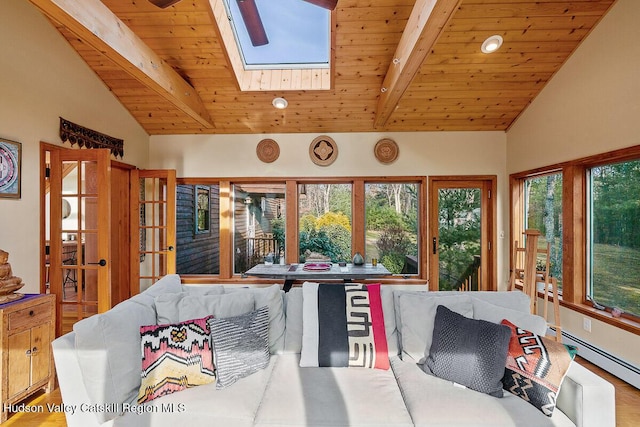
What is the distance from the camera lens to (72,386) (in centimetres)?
157

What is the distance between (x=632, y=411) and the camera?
223 cm

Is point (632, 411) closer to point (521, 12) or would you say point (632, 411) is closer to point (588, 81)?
point (588, 81)

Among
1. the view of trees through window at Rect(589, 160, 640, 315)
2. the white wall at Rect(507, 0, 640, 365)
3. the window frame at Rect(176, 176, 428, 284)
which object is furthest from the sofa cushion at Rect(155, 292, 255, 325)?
the view of trees through window at Rect(589, 160, 640, 315)

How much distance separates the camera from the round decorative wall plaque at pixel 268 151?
4477 mm

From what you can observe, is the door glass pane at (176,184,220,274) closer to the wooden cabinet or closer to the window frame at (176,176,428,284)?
the window frame at (176,176,428,284)

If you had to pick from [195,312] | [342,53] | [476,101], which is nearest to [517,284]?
[476,101]

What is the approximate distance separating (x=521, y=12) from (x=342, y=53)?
64.1 inches

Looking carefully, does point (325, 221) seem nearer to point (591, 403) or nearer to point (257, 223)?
point (257, 223)

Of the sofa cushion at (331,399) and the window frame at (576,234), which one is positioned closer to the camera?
the sofa cushion at (331,399)

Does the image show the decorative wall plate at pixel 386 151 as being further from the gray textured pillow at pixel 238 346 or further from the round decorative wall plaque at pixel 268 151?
the gray textured pillow at pixel 238 346

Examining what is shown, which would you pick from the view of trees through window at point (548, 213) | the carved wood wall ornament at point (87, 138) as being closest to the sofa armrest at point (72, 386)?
the carved wood wall ornament at point (87, 138)

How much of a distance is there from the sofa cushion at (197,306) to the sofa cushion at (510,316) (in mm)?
1506

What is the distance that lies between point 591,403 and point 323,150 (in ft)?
12.1

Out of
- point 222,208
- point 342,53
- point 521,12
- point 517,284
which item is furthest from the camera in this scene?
point 222,208
